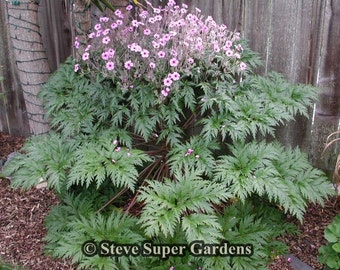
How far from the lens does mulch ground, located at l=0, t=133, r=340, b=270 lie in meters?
2.76

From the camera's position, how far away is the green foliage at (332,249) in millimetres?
2434

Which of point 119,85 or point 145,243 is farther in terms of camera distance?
point 119,85

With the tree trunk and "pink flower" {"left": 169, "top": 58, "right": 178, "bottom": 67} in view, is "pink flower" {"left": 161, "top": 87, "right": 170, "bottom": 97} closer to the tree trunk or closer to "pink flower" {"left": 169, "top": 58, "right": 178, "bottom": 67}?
"pink flower" {"left": 169, "top": 58, "right": 178, "bottom": 67}

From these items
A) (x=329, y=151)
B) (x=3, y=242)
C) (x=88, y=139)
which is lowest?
(x=3, y=242)

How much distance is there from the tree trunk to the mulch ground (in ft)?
1.86

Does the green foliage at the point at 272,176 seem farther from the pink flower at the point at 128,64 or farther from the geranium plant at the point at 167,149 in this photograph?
the pink flower at the point at 128,64

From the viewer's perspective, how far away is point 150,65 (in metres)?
2.65

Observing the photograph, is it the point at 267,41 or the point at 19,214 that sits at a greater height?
the point at 267,41

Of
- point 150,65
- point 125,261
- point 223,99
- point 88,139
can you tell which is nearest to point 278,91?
point 223,99

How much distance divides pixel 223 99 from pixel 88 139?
876 millimetres

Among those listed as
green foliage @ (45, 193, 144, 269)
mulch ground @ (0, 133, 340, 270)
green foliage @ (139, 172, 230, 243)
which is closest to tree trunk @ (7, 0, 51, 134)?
mulch ground @ (0, 133, 340, 270)

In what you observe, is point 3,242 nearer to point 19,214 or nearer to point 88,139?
point 19,214

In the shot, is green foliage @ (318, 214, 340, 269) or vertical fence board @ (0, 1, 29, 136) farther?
vertical fence board @ (0, 1, 29, 136)

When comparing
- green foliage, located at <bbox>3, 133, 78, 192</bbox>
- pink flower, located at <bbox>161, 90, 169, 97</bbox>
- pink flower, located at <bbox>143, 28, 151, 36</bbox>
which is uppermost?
pink flower, located at <bbox>143, 28, 151, 36</bbox>
